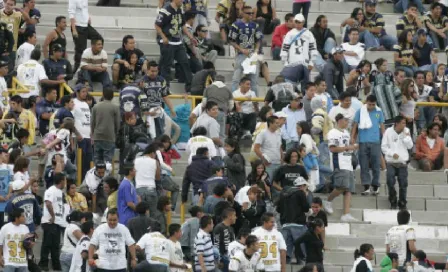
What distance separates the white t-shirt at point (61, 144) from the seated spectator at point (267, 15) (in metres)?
7.28

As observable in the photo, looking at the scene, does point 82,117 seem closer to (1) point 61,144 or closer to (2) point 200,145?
(1) point 61,144

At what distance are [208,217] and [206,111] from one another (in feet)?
12.5

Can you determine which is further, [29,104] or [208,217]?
[29,104]

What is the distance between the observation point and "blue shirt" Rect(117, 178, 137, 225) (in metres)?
31.3

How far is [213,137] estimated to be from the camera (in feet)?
111

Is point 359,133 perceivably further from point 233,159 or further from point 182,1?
point 182,1

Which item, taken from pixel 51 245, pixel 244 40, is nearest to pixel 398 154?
pixel 244 40

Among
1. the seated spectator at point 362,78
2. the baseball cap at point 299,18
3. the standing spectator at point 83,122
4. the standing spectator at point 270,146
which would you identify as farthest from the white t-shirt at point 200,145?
the baseball cap at point 299,18

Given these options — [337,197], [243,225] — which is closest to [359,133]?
[337,197]

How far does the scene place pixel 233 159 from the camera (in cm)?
3272

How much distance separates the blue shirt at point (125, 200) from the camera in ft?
103

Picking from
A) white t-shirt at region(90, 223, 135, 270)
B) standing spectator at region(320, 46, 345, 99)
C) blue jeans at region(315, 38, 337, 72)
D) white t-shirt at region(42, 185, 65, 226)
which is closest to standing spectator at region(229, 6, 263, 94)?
blue jeans at region(315, 38, 337, 72)

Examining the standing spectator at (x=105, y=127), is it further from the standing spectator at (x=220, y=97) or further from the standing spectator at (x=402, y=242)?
the standing spectator at (x=402, y=242)

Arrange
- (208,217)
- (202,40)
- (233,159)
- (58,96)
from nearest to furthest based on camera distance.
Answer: (208,217) → (233,159) → (58,96) → (202,40)
